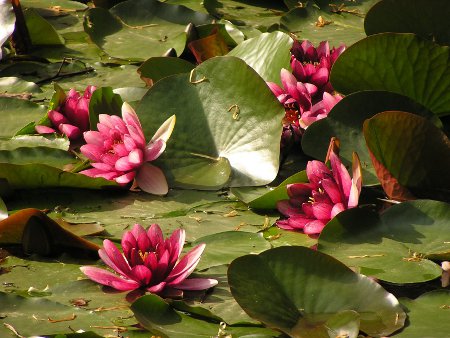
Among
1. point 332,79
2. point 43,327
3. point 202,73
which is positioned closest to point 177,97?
point 202,73

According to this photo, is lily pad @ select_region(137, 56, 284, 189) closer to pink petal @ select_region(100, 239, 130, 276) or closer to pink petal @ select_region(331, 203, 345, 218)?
pink petal @ select_region(331, 203, 345, 218)

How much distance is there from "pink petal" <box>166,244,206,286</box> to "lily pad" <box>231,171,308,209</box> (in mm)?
361

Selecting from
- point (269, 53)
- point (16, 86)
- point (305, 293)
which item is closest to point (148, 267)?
point (305, 293)

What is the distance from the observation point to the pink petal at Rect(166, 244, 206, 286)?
2.00 m

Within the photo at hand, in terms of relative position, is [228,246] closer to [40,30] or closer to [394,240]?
[394,240]

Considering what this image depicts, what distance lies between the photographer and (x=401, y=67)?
2.54 m

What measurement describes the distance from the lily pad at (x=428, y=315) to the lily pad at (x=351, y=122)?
552 millimetres

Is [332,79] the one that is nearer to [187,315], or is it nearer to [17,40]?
[187,315]

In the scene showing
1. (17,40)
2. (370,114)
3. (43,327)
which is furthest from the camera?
(17,40)

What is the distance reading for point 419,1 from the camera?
268 cm

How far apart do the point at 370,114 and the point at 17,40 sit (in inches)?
59.2

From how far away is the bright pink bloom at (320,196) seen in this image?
2203 mm

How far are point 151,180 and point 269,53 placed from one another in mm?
594

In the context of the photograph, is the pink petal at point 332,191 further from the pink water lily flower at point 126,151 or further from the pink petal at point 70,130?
the pink petal at point 70,130
